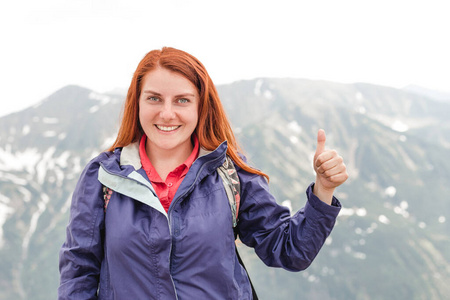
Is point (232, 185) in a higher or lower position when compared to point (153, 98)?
lower

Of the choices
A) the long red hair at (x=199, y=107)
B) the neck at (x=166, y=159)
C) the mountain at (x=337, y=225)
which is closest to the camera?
the long red hair at (x=199, y=107)

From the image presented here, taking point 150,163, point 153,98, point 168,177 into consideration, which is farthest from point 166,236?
point 153,98

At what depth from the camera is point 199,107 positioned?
3184 millimetres

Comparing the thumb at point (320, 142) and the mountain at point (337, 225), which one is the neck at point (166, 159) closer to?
the thumb at point (320, 142)

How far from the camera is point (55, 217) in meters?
166

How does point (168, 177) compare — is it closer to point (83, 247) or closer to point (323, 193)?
point (83, 247)

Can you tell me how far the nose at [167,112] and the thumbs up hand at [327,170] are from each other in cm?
107

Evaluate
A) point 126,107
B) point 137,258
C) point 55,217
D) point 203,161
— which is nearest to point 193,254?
point 137,258

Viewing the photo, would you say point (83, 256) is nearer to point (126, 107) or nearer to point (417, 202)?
point (126, 107)

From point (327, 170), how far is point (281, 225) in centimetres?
60

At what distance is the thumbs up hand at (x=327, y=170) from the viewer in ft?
9.07

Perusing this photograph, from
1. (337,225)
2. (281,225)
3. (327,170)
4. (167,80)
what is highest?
(167,80)

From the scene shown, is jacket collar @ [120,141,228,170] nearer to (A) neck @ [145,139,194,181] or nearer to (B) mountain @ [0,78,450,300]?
(A) neck @ [145,139,194,181]

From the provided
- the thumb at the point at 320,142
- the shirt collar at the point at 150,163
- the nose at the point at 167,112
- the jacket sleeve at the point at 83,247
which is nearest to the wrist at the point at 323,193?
the thumb at the point at 320,142
